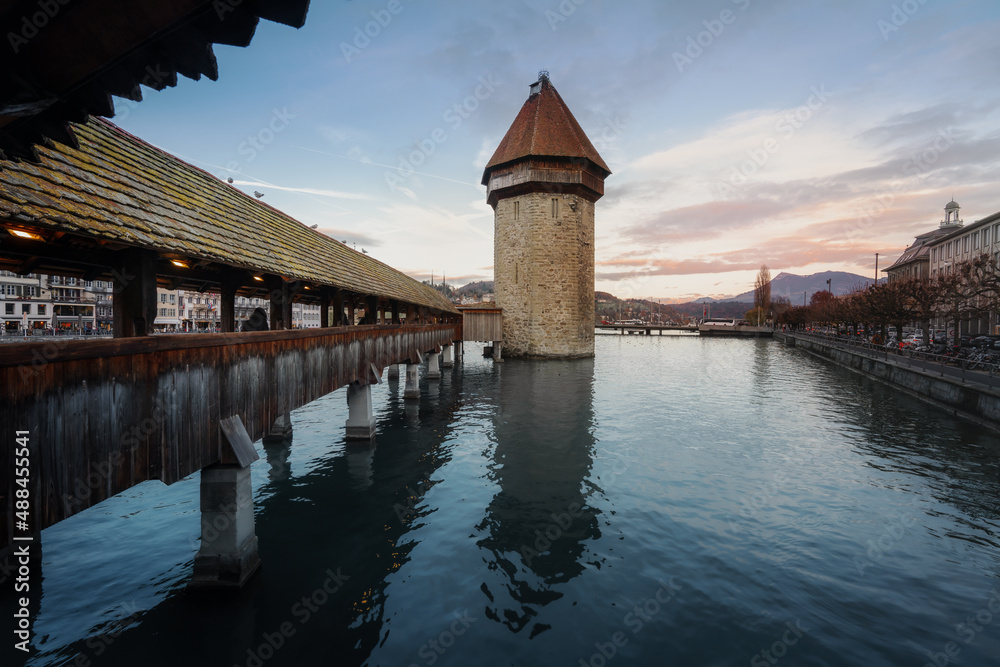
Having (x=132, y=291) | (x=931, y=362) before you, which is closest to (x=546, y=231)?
(x=931, y=362)

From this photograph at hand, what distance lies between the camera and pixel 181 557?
24.0 ft

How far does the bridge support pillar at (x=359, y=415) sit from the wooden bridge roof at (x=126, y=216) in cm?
571

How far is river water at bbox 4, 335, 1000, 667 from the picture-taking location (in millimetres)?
5422

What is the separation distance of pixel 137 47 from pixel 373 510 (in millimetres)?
8773

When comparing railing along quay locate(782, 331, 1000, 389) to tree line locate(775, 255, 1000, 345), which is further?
tree line locate(775, 255, 1000, 345)

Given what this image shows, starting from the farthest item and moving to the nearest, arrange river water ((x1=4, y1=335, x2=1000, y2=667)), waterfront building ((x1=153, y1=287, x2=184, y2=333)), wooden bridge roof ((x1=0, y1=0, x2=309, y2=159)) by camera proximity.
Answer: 1. waterfront building ((x1=153, y1=287, x2=184, y2=333))
2. river water ((x1=4, y1=335, x2=1000, y2=667))
3. wooden bridge roof ((x1=0, y1=0, x2=309, y2=159))

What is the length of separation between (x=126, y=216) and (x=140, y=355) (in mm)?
1460

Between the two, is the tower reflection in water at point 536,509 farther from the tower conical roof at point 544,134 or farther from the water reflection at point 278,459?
the tower conical roof at point 544,134

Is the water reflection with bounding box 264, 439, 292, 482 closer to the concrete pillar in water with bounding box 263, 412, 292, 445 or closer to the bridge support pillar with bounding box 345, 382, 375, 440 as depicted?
the concrete pillar in water with bounding box 263, 412, 292, 445

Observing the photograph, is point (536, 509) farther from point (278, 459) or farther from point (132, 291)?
point (132, 291)

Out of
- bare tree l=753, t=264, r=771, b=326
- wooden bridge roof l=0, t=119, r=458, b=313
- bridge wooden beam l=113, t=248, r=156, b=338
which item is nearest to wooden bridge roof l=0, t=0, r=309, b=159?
wooden bridge roof l=0, t=119, r=458, b=313

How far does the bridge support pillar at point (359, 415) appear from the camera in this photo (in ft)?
45.5

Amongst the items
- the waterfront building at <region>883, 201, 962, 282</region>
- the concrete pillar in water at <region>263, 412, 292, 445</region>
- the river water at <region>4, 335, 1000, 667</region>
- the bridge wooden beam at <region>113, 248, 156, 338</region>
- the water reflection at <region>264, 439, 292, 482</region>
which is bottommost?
the river water at <region>4, 335, 1000, 667</region>

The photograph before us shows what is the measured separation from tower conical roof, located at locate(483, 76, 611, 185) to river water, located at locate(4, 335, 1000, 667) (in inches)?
1155
